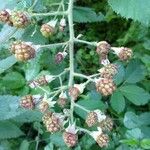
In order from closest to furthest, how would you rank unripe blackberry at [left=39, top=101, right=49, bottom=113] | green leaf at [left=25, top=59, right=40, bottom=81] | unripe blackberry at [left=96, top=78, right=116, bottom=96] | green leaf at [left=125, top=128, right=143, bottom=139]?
unripe blackberry at [left=96, top=78, right=116, bottom=96], unripe blackberry at [left=39, top=101, right=49, bottom=113], green leaf at [left=125, top=128, right=143, bottom=139], green leaf at [left=25, top=59, right=40, bottom=81]

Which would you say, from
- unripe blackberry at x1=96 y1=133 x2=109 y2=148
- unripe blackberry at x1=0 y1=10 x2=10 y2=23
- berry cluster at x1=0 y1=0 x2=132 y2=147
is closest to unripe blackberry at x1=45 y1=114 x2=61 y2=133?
berry cluster at x1=0 y1=0 x2=132 y2=147

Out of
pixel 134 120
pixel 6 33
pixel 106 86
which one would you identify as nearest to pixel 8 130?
pixel 6 33

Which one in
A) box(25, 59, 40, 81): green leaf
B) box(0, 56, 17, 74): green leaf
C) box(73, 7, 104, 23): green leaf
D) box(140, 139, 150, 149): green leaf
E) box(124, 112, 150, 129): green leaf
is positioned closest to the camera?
box(140, 139, 150, 149): green leaf

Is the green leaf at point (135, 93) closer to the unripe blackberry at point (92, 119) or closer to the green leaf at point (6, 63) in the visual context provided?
the green leaf at point (6, 63)

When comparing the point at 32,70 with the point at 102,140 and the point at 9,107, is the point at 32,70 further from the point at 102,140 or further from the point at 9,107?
the point at 102,140

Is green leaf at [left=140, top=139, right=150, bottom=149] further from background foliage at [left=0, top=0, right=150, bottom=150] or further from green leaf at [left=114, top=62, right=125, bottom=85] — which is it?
green leaf at [left=114, top=62, right=125, bottom=85]
